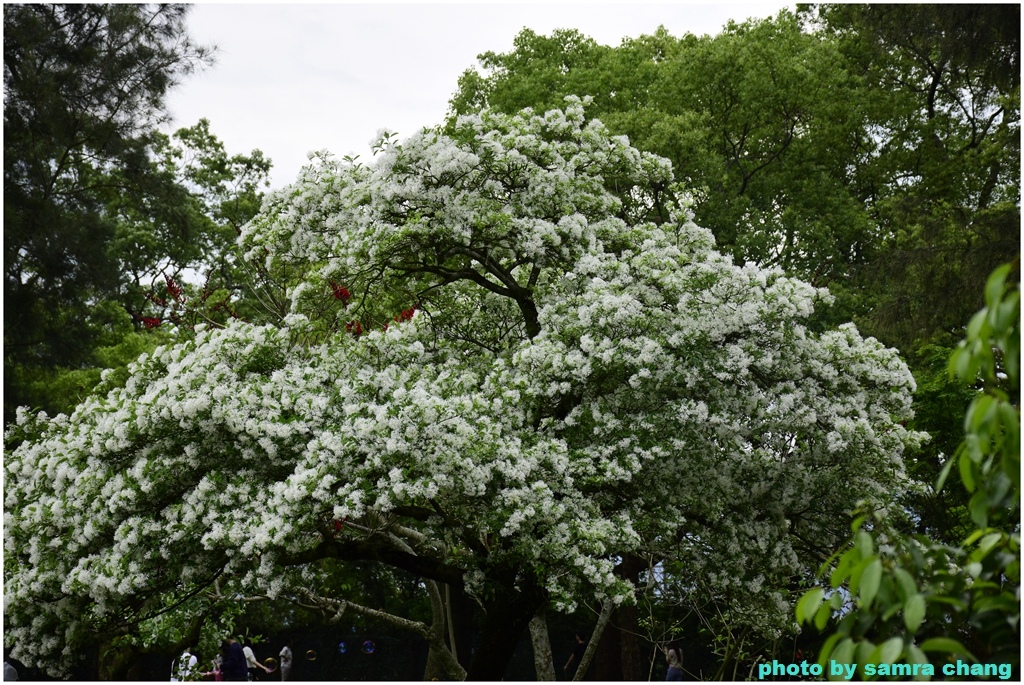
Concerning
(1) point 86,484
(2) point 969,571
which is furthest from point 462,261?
(2) point 969,571

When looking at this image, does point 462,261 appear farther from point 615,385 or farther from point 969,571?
point 969,571

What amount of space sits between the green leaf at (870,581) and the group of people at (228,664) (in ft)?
33.6

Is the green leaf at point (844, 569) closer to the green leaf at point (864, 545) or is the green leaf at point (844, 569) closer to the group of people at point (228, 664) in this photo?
the green leaf at point (864, 545)

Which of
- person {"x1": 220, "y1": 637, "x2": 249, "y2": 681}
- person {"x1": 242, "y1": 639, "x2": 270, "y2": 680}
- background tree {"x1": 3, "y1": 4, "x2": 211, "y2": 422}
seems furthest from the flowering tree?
Result: person {"x1": 242, "y1": 639, "x2": 270, "y2": 680}

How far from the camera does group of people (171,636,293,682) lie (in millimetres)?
12145

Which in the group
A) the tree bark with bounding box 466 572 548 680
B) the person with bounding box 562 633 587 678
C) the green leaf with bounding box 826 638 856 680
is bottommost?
the person with bounding box 562 633 587 678

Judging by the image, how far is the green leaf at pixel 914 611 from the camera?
246 cm

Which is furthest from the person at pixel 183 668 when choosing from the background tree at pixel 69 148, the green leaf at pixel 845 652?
the green leaf at pixel 845 652

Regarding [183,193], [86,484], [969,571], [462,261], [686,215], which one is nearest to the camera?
[969,571]

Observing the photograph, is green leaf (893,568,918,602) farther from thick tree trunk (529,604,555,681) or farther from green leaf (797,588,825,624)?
thick tree trunk (529,604,555,681)

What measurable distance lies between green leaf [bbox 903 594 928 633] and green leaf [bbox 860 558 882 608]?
86 millimetres

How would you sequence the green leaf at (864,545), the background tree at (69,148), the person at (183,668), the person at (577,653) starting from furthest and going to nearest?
the person at (577,653), the background tree at (69,148), the person at (183,668), the green leaf at (864,545)

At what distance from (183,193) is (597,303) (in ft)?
28.8

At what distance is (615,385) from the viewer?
9.45m
